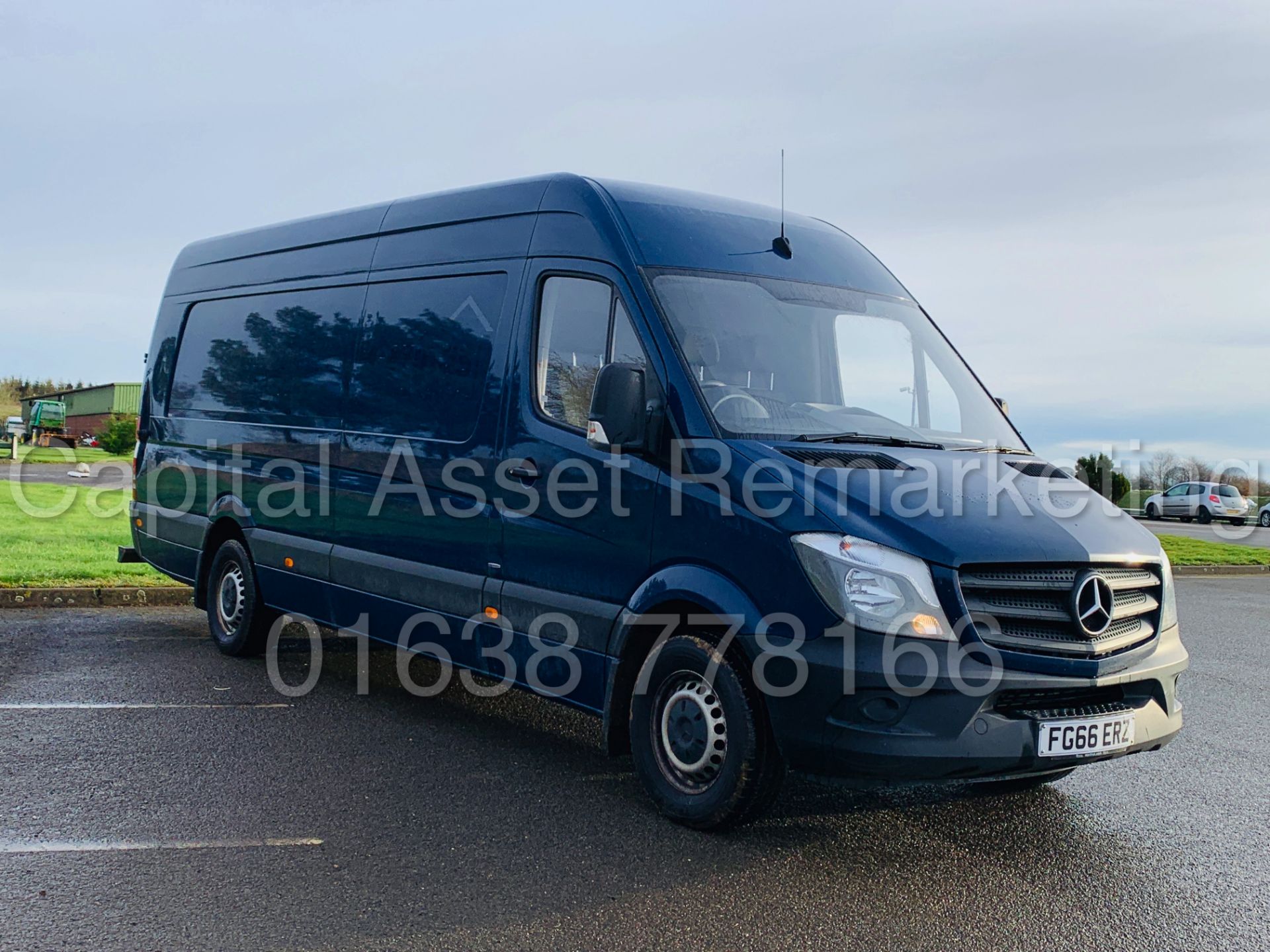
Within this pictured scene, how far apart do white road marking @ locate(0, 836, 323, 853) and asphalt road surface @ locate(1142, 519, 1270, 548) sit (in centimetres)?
2757

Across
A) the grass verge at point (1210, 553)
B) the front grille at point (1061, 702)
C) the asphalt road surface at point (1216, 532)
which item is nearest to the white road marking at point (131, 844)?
the front grille at point (1061, 702)

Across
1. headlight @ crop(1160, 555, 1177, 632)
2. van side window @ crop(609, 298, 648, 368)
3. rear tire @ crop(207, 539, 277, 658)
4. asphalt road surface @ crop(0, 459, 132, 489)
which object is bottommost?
asphalt road surface @ crop(0, 459, 132, 489)

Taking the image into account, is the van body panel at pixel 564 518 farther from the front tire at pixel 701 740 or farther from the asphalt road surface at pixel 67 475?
the asphalt road surface at pixel 67 475

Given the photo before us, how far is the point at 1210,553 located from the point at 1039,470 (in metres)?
19.6

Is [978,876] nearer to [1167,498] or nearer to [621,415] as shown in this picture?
[621,415]

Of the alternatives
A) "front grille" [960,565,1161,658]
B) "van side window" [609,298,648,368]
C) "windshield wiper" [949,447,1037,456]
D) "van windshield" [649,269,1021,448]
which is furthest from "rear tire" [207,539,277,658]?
"front grille" [960,565,1161,658]

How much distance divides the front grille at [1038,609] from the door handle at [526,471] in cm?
213

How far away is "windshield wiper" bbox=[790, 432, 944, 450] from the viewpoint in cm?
505

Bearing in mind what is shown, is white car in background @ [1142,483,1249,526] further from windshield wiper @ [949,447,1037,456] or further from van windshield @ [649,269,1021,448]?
windshield wiper @ [949,447,1037,456]

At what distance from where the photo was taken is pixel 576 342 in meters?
5.62

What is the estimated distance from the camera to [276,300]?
8180mm

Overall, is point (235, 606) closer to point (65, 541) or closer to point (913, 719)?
point (913, 719)

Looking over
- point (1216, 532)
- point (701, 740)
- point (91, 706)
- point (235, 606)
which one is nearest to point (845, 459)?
point (701, 740)

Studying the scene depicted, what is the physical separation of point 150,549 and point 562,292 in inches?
215
